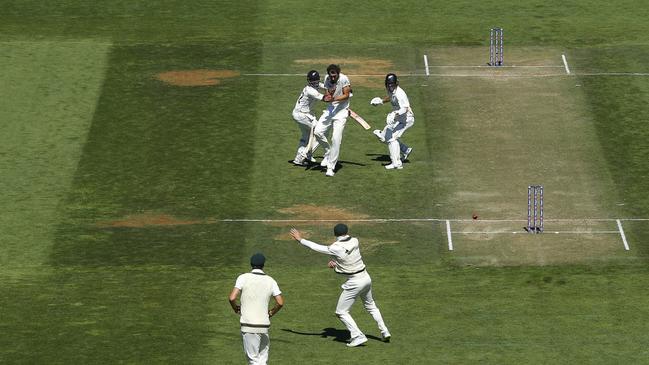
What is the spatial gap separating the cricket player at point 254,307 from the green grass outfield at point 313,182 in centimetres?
216

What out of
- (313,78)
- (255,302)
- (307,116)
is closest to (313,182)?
(307,116)

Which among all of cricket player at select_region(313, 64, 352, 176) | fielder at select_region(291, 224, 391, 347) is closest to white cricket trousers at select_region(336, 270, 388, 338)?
fielder at select_region(291, 224, 391, 347)

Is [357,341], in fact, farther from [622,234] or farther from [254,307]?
[622,234]

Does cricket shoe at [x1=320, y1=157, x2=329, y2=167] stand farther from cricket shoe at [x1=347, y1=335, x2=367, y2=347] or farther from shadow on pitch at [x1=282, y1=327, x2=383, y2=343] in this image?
cricket shoe at [x1=347, y1=335, x2=367, y2=347]

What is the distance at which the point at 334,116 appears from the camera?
41.1 metres

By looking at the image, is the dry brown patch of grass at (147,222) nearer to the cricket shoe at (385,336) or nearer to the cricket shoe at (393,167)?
the cricket shoe at (393,167)

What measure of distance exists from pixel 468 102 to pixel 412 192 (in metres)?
6.62

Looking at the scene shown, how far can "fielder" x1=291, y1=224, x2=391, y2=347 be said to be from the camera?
3075 cm

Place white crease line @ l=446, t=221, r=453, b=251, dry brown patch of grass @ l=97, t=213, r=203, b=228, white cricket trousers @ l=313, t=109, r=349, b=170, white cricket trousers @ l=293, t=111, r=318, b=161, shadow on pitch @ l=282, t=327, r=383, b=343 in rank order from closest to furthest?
shadow on pitch @ l=282, t=327, r=383, b=343
white crease line @ l=446, t=221, r=453, b=251
dry brown patch of grass @ l=97, t=213, r=203, b=228
white cricket trousers @ l=313, t=109, r=349, b=170
white cricket trousers @ l=293, t=111, r=318, b=161

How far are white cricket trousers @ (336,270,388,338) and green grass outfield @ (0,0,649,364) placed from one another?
0.47m

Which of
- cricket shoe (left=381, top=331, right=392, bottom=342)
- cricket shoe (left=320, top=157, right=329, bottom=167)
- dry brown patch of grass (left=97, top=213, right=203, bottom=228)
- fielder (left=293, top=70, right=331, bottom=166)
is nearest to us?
cricket shoe (left=381, top=331, right=392, bottom=342)

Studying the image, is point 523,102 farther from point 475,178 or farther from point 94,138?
point 94,138

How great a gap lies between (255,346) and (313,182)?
1322cm

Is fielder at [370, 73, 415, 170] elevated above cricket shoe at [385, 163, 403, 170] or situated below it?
above
